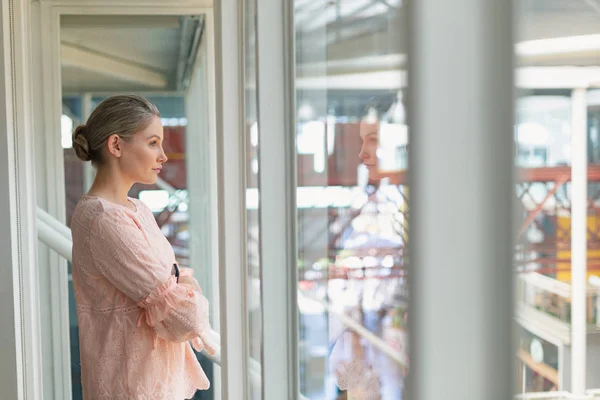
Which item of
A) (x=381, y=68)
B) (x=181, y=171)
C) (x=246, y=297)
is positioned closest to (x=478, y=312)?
(x=381, y=68)

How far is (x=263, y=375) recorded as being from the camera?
155 centimetres

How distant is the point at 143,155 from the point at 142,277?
13.4 inches

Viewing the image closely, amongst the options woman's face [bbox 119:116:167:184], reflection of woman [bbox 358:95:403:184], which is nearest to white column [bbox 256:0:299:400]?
woman's face [bbox 119:116:167:184]

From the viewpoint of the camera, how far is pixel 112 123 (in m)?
1.89

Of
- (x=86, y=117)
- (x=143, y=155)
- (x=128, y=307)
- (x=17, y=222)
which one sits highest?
(x=86, y=117)

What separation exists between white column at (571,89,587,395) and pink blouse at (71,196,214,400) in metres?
1.38

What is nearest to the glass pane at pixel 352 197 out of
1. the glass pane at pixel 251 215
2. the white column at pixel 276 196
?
the white column at pixel 276 196

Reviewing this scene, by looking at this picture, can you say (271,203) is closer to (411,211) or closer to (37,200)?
(411,211)

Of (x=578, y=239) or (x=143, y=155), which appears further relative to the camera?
(x=143, y=155)

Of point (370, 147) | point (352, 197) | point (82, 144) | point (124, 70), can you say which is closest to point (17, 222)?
point (124, 70)

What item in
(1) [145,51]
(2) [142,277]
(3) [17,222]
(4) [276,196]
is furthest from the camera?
(1) [145,51]

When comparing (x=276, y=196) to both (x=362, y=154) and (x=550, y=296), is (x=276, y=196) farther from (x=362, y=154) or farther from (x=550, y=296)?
(x=550, y=296)

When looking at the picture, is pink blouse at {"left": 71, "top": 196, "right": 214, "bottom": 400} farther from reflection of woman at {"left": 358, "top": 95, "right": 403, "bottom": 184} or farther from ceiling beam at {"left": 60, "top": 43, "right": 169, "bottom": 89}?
ceiling beam at {"left": 60, "top": 43, "right": 169, "bottom": 89}

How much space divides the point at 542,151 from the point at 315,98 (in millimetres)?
760
